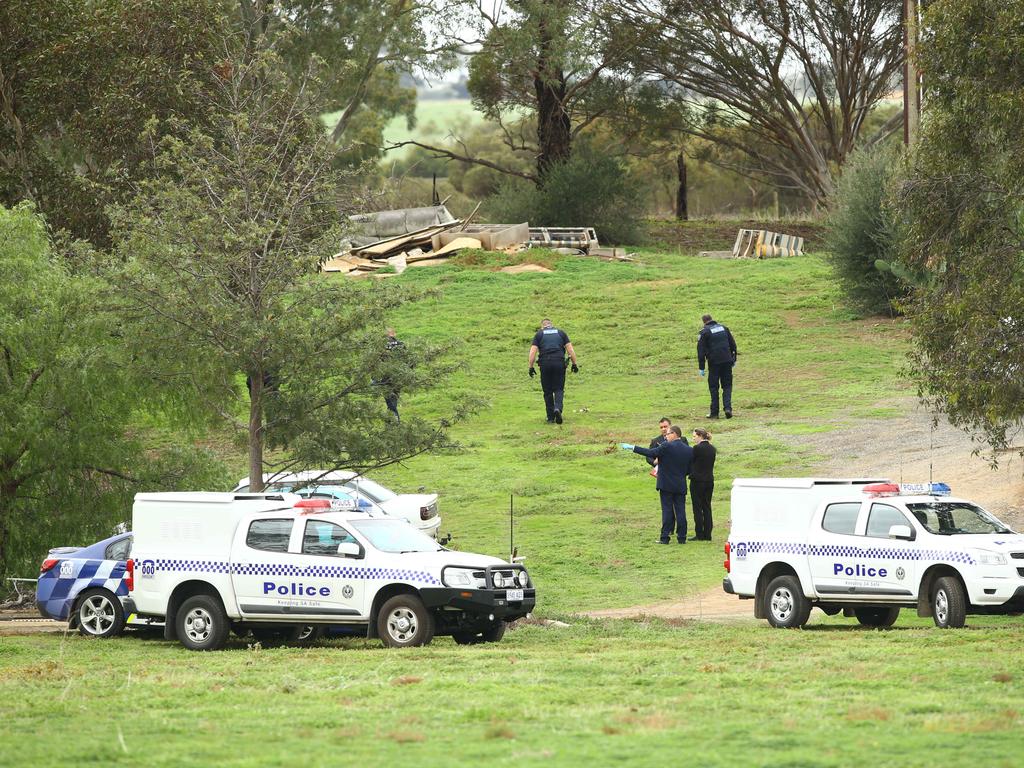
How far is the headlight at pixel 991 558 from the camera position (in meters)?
14.6

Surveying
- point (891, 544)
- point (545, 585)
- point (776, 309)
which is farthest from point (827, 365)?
point (891, 544)

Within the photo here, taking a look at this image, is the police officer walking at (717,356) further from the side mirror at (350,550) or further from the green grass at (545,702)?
the side mirror at (350,550)

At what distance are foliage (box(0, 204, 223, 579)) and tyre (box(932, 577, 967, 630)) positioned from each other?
1160 cm

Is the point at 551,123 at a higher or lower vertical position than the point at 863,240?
higher

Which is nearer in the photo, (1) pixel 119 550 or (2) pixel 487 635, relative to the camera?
(2) pixel 487 635

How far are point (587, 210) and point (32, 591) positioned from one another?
34.8 meters

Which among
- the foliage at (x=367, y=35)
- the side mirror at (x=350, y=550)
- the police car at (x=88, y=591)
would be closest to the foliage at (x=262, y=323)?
the police car at (x=88, y=591)

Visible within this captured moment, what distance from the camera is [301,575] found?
15.1 metres

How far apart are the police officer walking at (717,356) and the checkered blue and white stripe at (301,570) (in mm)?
14292

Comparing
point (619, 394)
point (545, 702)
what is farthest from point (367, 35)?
point (545, 702)

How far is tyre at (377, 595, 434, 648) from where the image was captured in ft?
48.0

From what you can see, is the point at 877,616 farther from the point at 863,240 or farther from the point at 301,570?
the point at 863,240

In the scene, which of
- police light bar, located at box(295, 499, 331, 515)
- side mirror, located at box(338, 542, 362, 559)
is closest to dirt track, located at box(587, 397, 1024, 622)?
side mirror, located at box(338, 542, 362, 559)

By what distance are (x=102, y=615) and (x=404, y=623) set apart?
14.3ft
